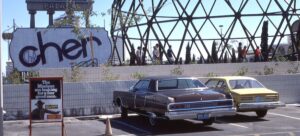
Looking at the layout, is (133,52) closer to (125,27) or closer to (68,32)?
(125,27)

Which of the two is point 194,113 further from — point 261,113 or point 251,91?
point 261,113

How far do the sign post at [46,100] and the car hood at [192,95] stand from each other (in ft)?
12.6

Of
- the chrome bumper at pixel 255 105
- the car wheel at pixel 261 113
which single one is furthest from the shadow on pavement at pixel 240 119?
the chrome bumper at pixel 255 105

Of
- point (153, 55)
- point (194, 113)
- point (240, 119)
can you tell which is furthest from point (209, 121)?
point (153, 55)

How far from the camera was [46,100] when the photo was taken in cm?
1218

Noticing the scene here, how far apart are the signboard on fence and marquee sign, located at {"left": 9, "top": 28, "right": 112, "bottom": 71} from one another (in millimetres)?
12636

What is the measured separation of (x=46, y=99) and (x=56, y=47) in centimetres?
1331

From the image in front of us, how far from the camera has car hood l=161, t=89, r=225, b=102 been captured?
1493cm

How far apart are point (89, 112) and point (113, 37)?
62.5ft

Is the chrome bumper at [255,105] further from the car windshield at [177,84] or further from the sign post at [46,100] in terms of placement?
the sign post at [46,100]

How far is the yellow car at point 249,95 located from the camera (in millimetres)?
17344

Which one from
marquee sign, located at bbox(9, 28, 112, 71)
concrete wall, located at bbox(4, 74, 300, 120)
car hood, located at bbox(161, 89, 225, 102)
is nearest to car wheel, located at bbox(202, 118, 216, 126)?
car hood, located at bbox(161, 89, 225, 102)

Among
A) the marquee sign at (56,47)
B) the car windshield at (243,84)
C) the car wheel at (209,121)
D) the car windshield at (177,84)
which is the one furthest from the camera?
the marquee sign at (56,47)

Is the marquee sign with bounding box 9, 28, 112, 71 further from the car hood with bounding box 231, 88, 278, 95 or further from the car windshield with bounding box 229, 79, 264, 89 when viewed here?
the car hood with bounding box 231, 88, 278, 95
